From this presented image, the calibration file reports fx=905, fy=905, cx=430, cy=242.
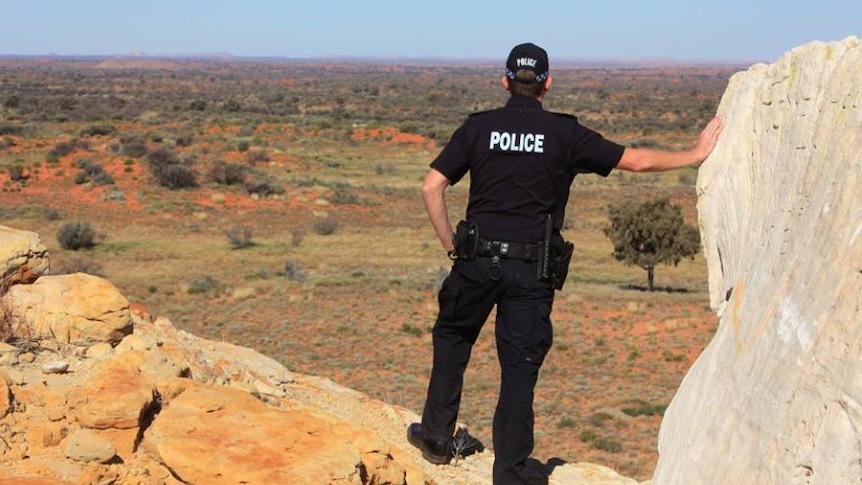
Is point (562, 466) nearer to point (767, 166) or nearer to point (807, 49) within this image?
point (767, 166)

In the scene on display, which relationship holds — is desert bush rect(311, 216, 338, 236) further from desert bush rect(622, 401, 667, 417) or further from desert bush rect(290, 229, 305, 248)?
desert bush rect(622, 401, 667, 417)

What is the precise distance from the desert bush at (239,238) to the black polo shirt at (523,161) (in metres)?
24.4

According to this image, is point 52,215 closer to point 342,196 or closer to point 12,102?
point 342,196

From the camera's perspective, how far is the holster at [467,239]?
13.4 ft

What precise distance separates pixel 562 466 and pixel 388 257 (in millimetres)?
21998

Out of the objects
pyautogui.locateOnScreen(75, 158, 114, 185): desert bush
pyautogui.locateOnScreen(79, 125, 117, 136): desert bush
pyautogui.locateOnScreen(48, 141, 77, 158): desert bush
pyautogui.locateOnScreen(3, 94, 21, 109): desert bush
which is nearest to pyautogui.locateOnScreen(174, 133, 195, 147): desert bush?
pyautogui.locateOnScreen(79, 125, 117, 136): desert bush

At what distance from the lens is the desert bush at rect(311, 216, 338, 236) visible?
30.7 metres

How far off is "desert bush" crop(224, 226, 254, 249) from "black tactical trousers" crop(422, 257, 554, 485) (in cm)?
2416

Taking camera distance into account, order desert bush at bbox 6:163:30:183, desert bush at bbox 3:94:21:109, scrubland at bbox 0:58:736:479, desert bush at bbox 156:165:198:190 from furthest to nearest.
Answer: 1. desert bush at bbox 3:94:21:109
2. desert bush at bbox 156:165:198:190
3. desert bush at bbox 6:163:30:183
4. scrubland at bbox 0:58:736:479

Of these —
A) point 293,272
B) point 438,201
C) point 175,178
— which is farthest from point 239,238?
point 438,201

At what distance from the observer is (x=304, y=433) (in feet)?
12.5

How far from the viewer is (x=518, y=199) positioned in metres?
4.06

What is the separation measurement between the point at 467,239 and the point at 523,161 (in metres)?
0.43

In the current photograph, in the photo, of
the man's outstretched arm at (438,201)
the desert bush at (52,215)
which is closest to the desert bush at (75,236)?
the desert bush at (52,215)
